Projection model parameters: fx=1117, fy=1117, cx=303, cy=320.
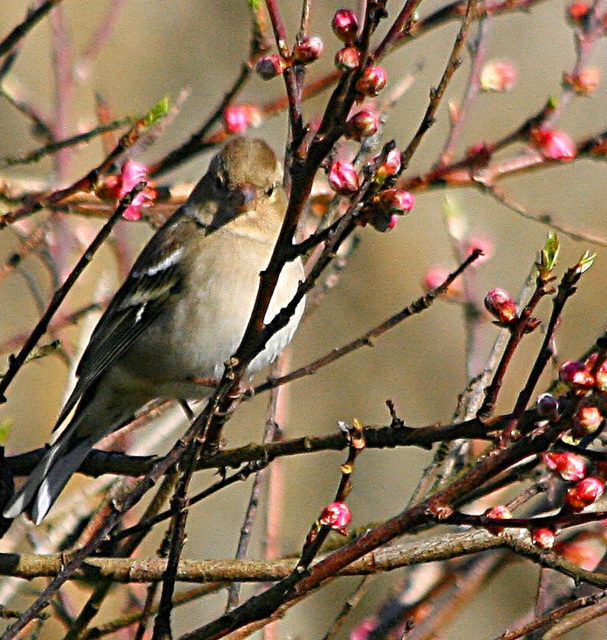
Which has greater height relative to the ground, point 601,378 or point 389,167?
point 389,167

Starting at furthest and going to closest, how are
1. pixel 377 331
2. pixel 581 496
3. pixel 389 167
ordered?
pixel 377 331 < pixel 389 167 < pixel 581 496

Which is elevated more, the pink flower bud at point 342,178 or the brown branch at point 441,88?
the pink flower bud at point 342,178

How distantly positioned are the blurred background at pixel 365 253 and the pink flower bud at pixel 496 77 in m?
4.23

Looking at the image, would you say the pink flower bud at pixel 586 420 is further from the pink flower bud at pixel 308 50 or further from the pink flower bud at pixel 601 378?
the pink flower bud at pixel 308 50

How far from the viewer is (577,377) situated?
6.11 ft

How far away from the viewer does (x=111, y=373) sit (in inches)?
166

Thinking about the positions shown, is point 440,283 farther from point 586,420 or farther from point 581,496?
point 586,420

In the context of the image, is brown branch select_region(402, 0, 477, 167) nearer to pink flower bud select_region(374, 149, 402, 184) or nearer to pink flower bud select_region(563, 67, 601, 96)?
pink flower bud select_region(374, 149, 402, 184)

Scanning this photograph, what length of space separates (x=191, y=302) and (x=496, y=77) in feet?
4.53

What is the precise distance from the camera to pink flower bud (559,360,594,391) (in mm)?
1862

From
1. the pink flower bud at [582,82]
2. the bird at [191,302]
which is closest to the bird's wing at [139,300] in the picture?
the bird at [191,302]

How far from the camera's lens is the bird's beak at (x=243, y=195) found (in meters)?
3.99

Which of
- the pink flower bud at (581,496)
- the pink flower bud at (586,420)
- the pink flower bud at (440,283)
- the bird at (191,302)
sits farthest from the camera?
the pink flower bud at (440,283)

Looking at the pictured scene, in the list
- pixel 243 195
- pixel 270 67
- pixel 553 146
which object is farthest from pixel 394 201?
pixel 243 195
